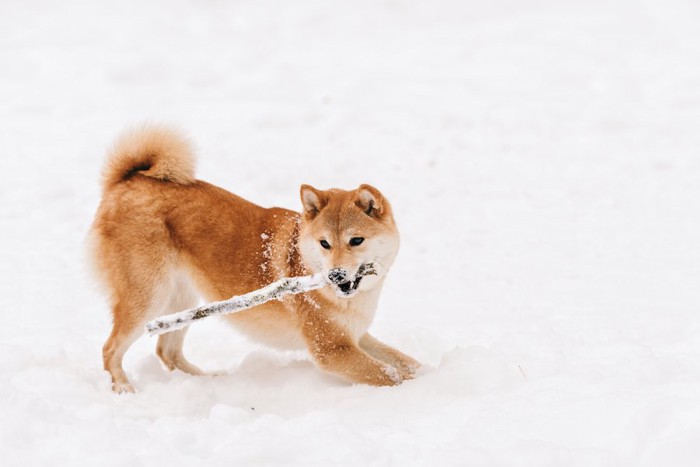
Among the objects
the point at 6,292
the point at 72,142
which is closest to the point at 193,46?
the point at 72,142

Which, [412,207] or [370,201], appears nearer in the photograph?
[370,201]

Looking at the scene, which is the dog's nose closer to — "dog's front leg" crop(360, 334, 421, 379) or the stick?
the stick

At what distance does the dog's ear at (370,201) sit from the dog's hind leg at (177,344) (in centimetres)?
122

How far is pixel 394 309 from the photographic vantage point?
18.9ft

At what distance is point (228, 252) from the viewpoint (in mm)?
4391

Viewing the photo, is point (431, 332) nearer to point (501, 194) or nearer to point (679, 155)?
point (501, 194)

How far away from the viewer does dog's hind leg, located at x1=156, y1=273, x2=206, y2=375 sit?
15.3ft

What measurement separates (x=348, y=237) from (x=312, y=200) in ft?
1.14

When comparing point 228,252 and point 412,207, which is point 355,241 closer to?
point 228,252

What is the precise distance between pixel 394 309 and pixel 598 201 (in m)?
2.83

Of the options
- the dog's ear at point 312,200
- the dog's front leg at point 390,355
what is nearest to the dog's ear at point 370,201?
the dog's ear at point 312,200

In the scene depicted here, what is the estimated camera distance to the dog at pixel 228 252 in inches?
166

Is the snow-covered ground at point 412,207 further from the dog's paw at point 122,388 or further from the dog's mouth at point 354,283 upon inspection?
the dog's mouth at point 354,283

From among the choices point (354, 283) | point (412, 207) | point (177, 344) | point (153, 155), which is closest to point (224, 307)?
point (354, 283)
